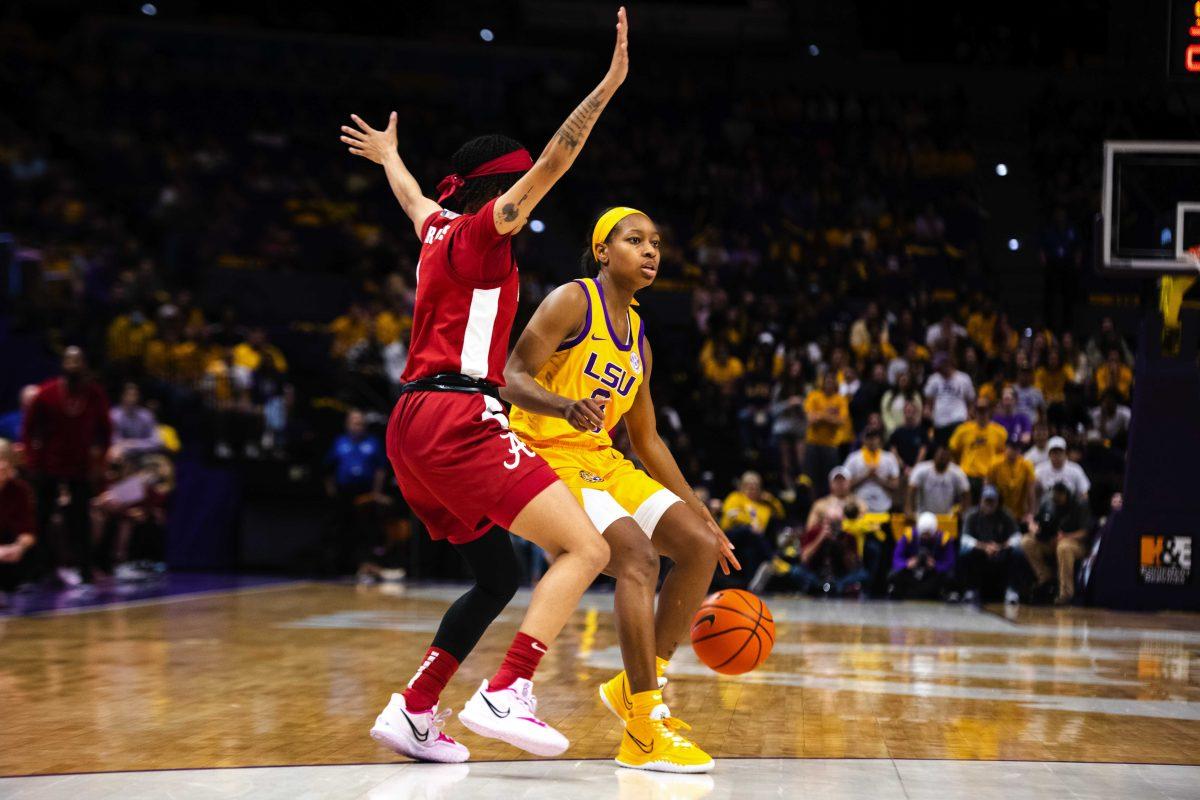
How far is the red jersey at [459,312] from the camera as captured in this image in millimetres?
4273

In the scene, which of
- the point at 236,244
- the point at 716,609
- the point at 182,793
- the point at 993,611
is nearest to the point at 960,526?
the point at 993,611

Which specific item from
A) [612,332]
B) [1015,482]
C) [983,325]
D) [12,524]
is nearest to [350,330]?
[12,524]

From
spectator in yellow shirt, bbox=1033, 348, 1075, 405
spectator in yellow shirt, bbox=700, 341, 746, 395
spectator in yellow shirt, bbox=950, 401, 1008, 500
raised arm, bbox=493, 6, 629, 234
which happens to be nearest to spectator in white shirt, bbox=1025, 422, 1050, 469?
spectator in yellow shirt, bbox=950, 401, 1008, 500

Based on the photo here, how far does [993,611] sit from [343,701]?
7408mm

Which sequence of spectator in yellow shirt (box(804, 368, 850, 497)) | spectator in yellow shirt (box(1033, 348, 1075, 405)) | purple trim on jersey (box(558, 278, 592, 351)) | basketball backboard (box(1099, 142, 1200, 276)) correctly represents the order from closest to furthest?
1. purple trim on jersey (box(558, 278, 592, 351))
2. basketball backboard (box(1099, 142, 1200, 276))
3. spectator in yellow shirt (box(804, 368, 850, 497))
4. spectator in yellow shirt (box(1033, 348, 1075, 405))

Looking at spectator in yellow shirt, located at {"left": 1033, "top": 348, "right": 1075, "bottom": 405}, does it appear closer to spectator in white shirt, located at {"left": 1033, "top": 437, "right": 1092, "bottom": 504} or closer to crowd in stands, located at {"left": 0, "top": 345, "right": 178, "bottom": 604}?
spectator in white shirt, located at {"left": 1033, "top": 437, "right": 1092, "bottom": 504}

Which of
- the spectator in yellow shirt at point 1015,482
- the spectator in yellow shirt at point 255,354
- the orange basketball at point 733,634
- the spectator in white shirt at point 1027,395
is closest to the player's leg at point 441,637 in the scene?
the orange basketball at point 733,634

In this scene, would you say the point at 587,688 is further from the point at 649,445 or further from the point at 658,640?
the point at 649,445

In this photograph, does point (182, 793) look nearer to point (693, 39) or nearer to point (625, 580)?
point (625, 580)

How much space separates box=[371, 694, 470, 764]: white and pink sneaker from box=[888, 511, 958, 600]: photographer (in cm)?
917

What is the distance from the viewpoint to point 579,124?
4.10 m

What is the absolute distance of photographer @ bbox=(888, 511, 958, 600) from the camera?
13.0 m

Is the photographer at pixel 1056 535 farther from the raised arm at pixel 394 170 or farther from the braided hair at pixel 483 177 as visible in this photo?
the braided hair at pixel 483 177

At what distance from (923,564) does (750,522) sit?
66.7 inches
